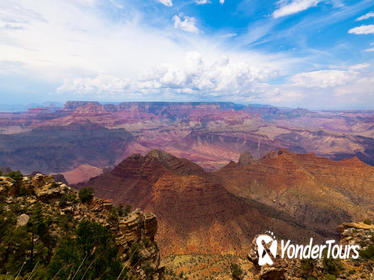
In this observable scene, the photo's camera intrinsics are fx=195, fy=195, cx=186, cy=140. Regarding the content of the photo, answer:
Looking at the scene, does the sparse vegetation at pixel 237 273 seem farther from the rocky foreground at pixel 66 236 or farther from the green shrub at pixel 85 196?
the green shrub at pixel 85 196

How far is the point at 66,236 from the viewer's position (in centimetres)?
2022

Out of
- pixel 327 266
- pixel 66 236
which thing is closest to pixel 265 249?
pixel 327 266

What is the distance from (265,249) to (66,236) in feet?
82.5

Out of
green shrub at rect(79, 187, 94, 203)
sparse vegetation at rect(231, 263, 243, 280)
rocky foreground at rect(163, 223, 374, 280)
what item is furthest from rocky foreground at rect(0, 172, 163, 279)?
rocky foreground at rect(163, 223, 374, 280)

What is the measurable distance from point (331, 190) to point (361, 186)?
16927mm

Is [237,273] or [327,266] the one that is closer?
[327,266]

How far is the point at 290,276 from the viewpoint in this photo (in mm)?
22562

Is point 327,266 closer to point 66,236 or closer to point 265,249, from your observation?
point 265,249

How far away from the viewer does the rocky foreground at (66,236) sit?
1642 centimetres

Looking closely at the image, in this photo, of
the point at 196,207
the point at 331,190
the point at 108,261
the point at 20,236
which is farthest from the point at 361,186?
the point at 20,236

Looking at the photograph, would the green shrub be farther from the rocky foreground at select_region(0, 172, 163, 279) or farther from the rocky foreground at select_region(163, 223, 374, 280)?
the rocky foreground at select_region(163, 223, 374, 280)

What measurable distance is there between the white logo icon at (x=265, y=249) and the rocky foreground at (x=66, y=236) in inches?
548

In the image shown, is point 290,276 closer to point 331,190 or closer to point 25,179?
point 25,179

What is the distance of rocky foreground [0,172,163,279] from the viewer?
16422 mm
